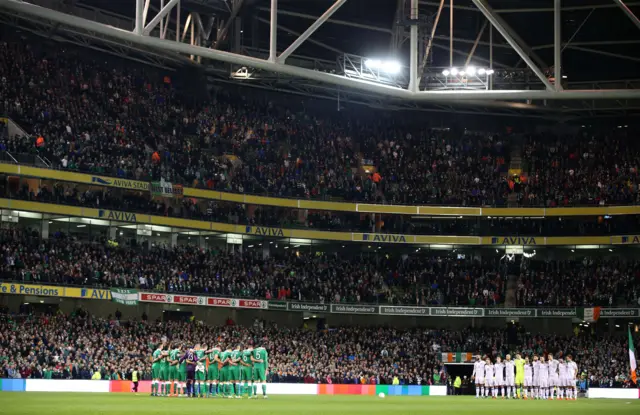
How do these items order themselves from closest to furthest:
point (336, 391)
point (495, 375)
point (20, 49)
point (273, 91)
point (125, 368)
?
point (495, 375) → point (125, 368) → point (336, 391) → point (20, 49) → point (273, 91)

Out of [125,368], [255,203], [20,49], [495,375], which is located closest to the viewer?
[495,375]

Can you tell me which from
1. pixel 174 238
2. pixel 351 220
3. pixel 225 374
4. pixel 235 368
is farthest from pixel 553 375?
pixel 174 238

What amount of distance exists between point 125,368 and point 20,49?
23.6 m

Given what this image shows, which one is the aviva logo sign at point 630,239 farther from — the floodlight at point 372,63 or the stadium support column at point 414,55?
the stadium support column at point 414,55

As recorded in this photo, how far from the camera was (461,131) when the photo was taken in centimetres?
7188

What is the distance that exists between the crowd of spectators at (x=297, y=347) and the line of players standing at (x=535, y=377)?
1057 cm

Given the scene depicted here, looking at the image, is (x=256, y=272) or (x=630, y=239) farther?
(x=630, y=239)

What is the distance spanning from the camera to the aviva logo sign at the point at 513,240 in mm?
64875

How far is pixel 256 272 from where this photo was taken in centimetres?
6147

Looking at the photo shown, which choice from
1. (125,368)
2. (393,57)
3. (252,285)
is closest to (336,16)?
(393,57)

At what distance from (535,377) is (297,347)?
21.3 metres

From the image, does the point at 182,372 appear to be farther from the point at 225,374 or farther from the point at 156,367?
the point at 225,374

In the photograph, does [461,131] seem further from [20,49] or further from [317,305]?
[20,49]

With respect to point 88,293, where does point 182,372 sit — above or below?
below
